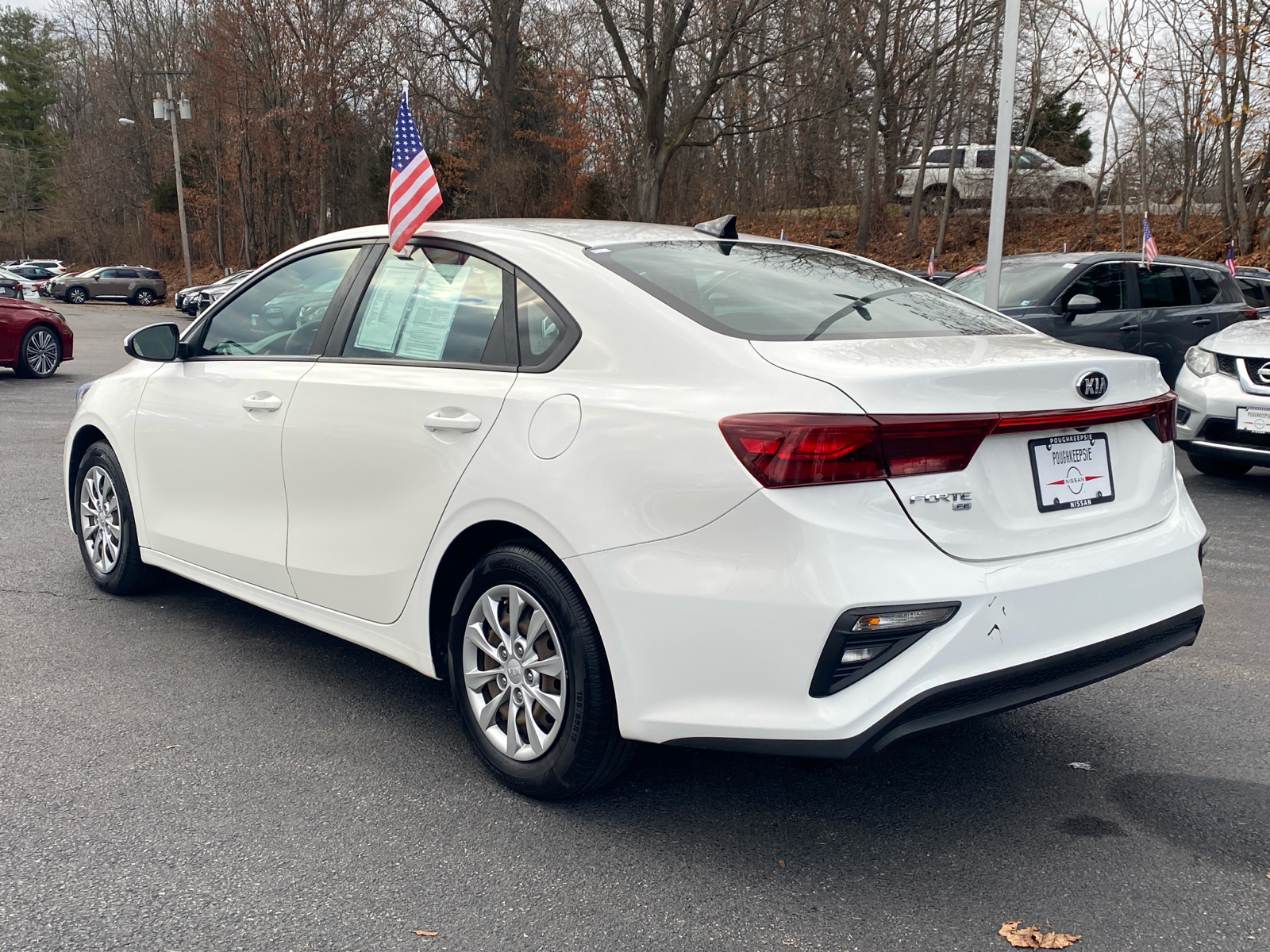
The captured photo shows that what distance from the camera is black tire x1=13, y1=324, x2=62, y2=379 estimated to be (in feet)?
51.6

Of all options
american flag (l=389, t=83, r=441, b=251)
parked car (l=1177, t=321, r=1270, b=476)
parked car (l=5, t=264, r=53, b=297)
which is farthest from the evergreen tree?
parked car (l=5, t=264, r=53, b=297)

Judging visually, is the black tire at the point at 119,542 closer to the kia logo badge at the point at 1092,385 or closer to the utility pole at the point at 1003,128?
the kia logo badge at the point at 1092,385

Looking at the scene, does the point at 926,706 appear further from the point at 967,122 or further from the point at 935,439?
the point at 967,122

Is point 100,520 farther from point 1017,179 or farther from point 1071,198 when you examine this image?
point 1071,198

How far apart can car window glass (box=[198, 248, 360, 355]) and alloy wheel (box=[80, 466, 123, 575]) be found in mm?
971

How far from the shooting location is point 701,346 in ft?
9.27

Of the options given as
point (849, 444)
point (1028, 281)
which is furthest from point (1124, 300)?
point (849, 444)

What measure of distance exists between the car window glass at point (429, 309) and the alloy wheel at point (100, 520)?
6.14 feet

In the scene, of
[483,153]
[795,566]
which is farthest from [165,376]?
[483,153]

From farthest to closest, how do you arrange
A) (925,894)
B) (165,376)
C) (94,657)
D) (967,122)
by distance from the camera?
(967,122) → (165,376) → (94,657) → (925,894)

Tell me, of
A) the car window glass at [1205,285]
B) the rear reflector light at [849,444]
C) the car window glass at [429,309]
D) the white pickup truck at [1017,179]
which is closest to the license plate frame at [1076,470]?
the rear reflector light at [849,444]

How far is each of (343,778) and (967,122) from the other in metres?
30.0

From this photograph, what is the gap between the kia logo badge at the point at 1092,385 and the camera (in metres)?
2.84

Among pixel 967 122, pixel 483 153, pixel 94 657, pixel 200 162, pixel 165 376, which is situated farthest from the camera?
pixel 200 162
